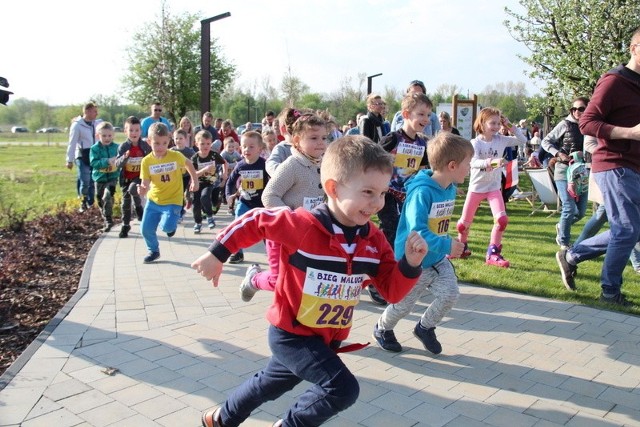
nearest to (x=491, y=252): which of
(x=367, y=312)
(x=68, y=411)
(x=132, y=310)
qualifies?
(x=367, y=312)

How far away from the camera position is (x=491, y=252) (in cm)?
745

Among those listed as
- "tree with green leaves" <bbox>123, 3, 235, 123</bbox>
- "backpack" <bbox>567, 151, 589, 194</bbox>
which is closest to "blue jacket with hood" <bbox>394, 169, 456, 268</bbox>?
"backpack" <bbox>567, 151, 589, 194</bbox>

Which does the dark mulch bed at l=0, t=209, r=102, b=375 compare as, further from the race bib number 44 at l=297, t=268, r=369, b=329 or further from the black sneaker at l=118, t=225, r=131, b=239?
the race bib number 44 at l=297, t=268, r=369, b=329

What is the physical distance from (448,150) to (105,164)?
7.51 m

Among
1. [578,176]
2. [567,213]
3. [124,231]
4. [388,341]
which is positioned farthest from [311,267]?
[124,231]

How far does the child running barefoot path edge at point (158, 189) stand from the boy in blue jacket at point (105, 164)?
2.64 m

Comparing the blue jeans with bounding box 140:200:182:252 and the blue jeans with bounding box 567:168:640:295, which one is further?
the blue jeans with bounding box 140:200:182:252

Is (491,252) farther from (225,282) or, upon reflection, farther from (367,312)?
(225,282)

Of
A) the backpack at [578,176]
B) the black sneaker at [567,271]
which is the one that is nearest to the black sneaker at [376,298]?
the black sneaker at [567,271]

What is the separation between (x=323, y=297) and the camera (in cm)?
271

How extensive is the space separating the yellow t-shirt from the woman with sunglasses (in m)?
5.14

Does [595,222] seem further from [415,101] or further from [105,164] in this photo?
[105,164]

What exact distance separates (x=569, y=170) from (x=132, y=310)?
5737 millimetres

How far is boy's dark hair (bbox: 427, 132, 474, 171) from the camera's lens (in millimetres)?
4246
